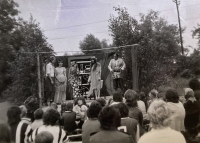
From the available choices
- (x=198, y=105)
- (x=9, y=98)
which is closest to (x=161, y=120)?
(x=198, y=105)

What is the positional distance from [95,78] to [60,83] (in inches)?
39.0

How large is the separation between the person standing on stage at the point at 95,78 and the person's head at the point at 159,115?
5987 mm

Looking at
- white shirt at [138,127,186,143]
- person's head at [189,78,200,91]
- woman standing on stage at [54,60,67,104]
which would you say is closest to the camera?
white shirt at [138,127,186,143]

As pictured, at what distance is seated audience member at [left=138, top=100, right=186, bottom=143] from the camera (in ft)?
7.54

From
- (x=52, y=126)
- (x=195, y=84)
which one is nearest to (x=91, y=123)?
(x=52, y=126)

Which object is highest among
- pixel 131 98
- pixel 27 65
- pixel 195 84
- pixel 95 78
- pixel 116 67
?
pixel 27 65

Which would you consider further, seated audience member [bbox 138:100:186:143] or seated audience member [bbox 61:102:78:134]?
seated audience member [bbox 61:102:78:134]

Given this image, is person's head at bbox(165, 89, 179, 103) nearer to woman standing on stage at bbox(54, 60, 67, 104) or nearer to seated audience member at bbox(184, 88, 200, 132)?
seated audience member at bbox(184, 88, 200, 132)

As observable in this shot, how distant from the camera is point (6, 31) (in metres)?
9.73

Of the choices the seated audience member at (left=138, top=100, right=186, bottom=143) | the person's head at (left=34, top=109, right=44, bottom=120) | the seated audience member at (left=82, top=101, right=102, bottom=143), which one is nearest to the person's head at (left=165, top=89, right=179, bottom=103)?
the seated audience member at (left=82, top=101, right=102, bottom=143)

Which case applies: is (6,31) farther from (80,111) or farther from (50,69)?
(80,111)

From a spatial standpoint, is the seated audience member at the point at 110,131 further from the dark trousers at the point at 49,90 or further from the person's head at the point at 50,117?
the dark trousers at the point at 49,90

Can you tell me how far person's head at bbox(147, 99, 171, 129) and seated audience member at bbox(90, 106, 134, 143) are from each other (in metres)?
0.24

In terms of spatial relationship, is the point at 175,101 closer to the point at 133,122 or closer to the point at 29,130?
the point at 133,122
